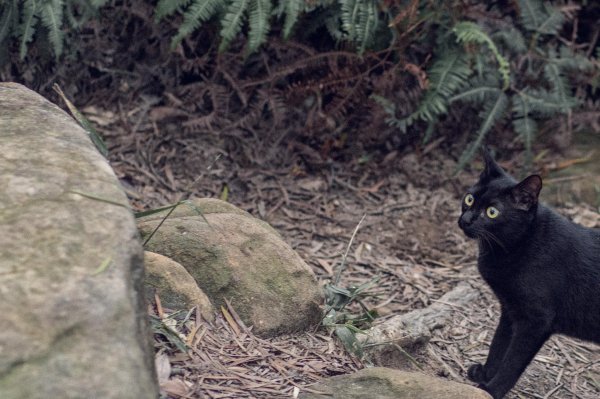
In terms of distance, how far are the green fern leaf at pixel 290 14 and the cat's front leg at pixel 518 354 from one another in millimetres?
2413

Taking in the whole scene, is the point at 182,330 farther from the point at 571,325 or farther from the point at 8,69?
the point at 8,69

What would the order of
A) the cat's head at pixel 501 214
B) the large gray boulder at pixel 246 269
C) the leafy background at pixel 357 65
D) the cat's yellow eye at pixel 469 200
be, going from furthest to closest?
1. the leafy background at pixel 357 65
2. the cat's yellow eye at pixel 469 200
3. the cat's head at pixel 501 214
4. the large gray boulder at pixel 246 269

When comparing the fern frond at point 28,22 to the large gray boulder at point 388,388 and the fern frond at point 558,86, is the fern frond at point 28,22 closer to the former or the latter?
the large gray boulder at point 388,388

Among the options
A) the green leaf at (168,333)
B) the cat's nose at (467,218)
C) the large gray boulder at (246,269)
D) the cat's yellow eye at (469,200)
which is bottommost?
the large gray boulder at (246,269)

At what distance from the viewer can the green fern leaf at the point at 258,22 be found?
461cm

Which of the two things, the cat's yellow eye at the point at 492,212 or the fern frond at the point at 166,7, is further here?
the fern frond at the point at 166,7

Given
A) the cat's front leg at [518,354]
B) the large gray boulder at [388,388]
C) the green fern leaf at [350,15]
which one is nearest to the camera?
the large gray boulder at [388,388]

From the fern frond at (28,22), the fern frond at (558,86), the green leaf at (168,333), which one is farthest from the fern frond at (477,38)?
the green leaf at (168,333)

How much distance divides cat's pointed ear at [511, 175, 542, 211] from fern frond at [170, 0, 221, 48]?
239 centimetres

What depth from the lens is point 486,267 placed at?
11.5 ft

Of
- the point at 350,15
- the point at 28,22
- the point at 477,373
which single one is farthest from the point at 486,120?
the point at 28,22

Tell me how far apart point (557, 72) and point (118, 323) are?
4.24 m

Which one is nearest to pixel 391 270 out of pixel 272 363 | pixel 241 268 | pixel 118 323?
pixel 241 268

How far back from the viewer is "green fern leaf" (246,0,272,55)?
181 inches
